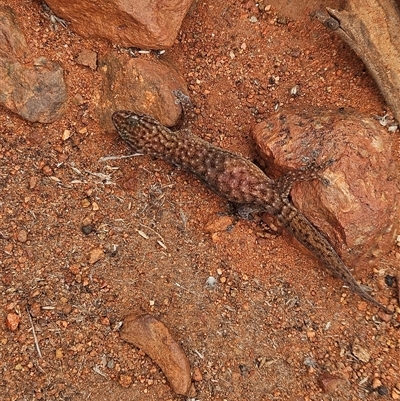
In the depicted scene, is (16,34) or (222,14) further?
(222,14)

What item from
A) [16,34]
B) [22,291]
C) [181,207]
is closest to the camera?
[22,291]

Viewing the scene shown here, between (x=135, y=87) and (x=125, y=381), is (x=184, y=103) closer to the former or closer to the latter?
(x=135, y=87)

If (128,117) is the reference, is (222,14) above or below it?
above

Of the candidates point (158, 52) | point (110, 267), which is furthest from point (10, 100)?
point (110, 267)

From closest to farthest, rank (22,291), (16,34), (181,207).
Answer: (22,291), (16,34), (181,207)

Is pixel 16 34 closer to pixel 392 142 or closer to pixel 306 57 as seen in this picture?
pixel 306 57

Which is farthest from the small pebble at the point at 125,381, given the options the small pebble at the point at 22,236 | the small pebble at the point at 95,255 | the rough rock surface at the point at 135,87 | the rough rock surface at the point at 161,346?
the rough rock surface at the point at 135,87

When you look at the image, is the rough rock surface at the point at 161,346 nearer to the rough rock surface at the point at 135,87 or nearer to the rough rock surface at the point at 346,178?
the rough rock surface at the point at 346,178

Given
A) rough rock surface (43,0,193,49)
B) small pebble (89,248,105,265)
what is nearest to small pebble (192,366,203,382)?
small pebble (89,248,105,265)

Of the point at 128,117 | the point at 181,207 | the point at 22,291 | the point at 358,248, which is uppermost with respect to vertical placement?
the point at 358,248
